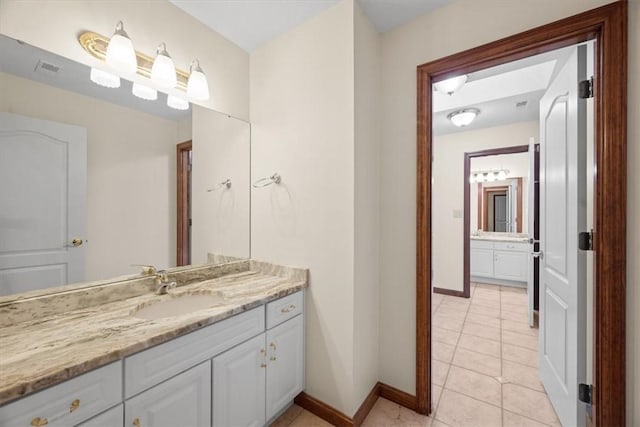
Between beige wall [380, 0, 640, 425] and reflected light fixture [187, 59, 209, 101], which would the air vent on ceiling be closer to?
reflected light fixture [187, 59, 209, 101]

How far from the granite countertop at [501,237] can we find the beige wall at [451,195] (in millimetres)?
1285

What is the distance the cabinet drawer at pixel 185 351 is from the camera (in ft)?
3.07

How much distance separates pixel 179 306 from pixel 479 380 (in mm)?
2155

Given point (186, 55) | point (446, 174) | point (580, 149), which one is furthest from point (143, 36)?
point (446, 174)

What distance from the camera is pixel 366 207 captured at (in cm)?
168

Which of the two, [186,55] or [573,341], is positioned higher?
[186,55]

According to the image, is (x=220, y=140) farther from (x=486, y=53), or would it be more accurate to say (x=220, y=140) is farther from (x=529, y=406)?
(x=529, y=406)

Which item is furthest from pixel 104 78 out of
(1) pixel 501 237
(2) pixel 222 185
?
(1) pixel 501 237

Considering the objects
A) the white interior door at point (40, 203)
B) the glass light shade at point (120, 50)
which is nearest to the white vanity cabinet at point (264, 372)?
the white interior door at point (40, 203)

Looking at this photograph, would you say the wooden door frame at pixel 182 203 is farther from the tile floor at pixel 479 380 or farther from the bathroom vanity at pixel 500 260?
the bathroom vanity at pixel 500 260

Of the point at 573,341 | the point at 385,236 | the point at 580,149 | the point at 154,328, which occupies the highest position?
the point at 580,149

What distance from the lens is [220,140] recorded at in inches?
76.0

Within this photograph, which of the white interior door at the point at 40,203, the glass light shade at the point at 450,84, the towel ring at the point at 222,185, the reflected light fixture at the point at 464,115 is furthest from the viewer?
the reflected light fixture at the point at 464,115

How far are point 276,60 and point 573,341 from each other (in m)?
2.47
